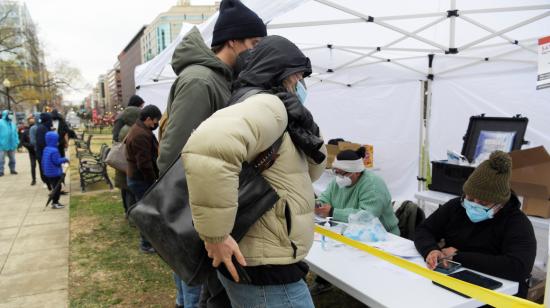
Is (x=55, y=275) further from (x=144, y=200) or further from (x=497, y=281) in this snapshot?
(x=497, y=281)

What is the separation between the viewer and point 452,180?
4.22 meters

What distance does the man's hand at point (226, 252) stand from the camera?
1202mm

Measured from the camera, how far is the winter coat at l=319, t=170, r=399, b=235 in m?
3.25

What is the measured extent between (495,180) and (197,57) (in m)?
1.84

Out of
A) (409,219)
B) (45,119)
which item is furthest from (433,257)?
(45,119)

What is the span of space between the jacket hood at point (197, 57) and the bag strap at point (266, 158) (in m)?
0.79

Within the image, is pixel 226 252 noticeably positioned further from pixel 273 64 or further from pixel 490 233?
pixel 490 233

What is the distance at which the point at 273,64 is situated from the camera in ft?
4.40

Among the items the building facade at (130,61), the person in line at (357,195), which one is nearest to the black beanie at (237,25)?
the person in line at (357,195)

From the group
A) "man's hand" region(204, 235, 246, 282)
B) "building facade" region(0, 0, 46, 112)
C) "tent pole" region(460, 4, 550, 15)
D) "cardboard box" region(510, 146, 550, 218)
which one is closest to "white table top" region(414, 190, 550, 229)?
"cardboard box" region(510, 146, 550, 218)

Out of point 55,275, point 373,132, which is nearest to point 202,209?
point 55,275

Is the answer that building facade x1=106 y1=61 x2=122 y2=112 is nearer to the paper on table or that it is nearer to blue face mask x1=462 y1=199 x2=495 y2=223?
the paper on table

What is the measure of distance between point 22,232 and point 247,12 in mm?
5927

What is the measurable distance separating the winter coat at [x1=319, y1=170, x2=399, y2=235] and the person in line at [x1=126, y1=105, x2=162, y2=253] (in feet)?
6.86
